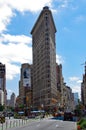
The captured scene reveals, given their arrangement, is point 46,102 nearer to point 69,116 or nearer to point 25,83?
point 25,83

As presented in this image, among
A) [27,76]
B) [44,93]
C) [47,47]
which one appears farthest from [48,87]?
[27,76]

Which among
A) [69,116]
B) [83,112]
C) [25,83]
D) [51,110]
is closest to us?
[83,112]

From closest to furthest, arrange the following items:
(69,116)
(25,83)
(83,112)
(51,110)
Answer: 1. (83,112)
2. (69,116)
3. (25,83)
4. (51,110)

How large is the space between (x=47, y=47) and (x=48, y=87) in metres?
23.1

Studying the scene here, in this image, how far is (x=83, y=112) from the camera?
74438 millimetres

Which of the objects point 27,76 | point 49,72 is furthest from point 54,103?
point 27,76

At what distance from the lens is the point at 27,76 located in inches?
4998

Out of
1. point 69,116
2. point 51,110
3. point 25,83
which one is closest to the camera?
point 69,116

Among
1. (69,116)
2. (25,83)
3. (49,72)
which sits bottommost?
(69,116)

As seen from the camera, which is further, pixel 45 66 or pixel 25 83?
pixel 45 66

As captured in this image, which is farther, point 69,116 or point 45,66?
point 45,66

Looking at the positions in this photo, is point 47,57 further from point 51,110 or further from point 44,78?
point 51,110

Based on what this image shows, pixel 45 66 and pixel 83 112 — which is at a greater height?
pixel 45 66

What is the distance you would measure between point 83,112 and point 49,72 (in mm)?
121431
